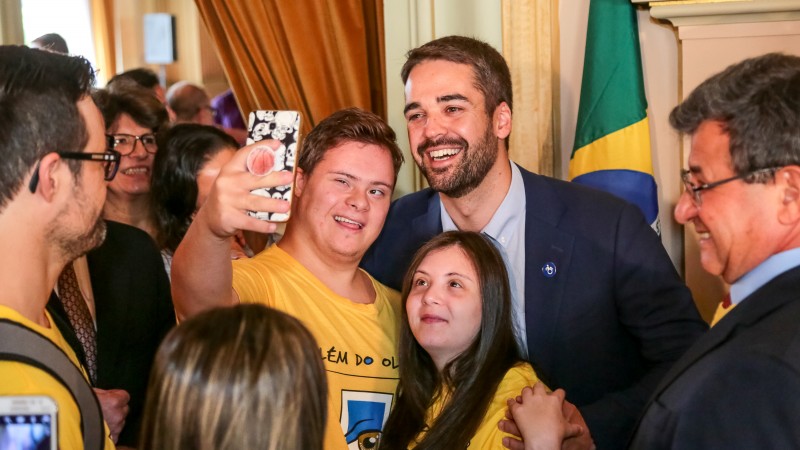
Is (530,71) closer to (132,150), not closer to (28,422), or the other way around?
(132,150)

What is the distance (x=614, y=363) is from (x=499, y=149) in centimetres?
64

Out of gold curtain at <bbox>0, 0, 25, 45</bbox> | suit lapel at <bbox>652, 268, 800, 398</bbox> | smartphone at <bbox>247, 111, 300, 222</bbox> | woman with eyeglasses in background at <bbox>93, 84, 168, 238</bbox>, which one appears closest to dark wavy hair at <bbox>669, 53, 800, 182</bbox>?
suit lapel at <bbox>652, 268, 800, 398</bbox>

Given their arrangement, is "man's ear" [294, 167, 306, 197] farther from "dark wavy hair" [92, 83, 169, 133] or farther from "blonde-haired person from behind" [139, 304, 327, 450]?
"blonde-haired person from behind" [139, 304, 327, 450]

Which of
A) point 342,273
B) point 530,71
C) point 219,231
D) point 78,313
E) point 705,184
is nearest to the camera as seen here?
point 705,184

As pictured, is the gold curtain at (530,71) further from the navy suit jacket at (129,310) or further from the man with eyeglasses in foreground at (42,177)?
the man with eyeglasses in foreground at (42,177)

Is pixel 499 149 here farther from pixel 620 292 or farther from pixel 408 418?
pixel 408 418

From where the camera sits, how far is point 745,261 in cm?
151

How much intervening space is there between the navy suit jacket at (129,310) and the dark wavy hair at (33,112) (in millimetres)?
658

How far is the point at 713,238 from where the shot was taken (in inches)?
61.2

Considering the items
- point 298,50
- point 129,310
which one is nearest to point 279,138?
point 129,310

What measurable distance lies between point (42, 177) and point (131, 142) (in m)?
1.82

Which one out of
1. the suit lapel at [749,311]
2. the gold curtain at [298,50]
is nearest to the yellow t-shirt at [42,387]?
the suit lapel at [749,311]

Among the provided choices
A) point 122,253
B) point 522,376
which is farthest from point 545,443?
point 122,253

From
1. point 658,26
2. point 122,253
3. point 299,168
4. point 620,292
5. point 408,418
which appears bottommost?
point 408,418
